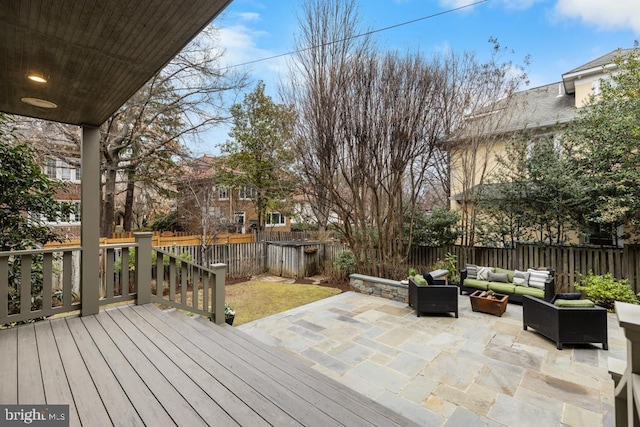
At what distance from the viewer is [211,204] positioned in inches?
441

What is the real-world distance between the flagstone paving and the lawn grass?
1.97ft

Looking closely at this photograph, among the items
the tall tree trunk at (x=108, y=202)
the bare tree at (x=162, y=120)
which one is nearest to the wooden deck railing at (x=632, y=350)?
the bare tree at (x=162, y=120)

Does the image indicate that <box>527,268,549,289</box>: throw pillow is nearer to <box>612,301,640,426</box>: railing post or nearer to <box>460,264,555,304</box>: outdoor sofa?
<box>460,264,555,304</box>: outdoor sofa

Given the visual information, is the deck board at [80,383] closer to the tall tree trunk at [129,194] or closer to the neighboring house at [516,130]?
the neighboring house at [516,130]

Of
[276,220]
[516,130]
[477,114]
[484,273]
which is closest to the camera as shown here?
[484,273]

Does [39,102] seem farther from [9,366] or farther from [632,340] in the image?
[632,340]

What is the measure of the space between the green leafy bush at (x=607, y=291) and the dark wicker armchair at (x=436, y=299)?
10.5ft

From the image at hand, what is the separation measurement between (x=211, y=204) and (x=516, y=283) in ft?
33.5

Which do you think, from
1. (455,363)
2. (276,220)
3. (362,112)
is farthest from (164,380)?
(276,220)

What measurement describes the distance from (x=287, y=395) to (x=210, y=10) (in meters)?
2.70

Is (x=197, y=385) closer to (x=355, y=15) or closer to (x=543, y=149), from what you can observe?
(x=355, y=15)

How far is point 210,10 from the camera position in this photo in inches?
65.9

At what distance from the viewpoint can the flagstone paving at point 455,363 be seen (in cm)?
273

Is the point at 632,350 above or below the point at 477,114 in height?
below
